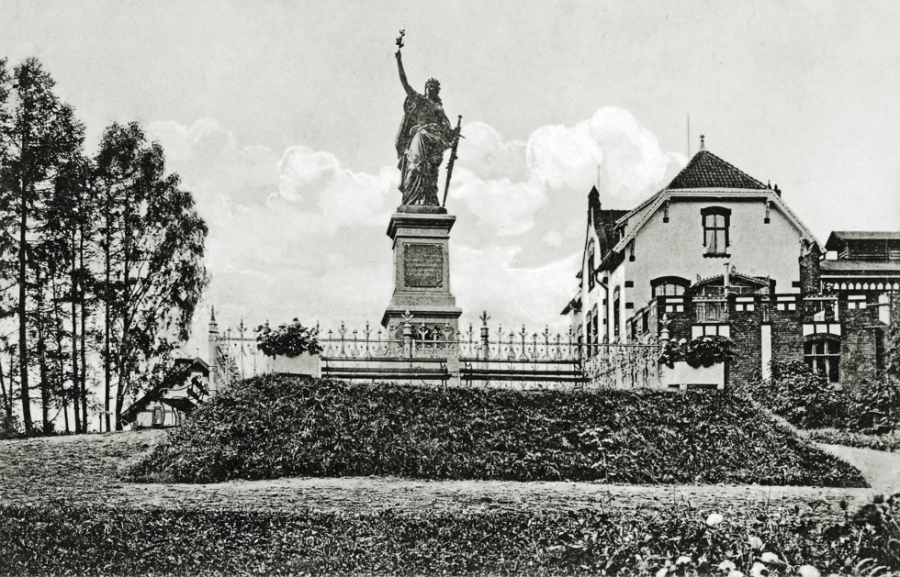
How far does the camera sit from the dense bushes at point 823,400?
21.1 metres

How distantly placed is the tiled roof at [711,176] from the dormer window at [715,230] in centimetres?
95

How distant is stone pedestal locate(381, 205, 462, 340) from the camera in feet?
72.5

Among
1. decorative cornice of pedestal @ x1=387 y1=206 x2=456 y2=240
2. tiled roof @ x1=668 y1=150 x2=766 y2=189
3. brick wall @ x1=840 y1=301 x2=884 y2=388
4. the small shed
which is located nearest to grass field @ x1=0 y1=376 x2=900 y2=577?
the small shed

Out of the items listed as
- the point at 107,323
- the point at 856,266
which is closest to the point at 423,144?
the point at 107,323

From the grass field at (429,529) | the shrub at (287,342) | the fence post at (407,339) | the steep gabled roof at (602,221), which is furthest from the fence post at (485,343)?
the steep gabled roof at (602,221)

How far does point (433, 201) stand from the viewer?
23250mm

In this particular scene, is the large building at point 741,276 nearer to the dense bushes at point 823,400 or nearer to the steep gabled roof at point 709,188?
the steep gabled roof at point 709,188

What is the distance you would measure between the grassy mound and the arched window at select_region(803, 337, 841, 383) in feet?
40.6

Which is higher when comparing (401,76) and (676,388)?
(401,76)

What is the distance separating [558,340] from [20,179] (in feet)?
41.8

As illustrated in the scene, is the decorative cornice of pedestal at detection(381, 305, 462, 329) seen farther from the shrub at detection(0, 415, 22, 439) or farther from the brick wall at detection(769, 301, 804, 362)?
the brick wall at detection(769, 301, 804, 362)

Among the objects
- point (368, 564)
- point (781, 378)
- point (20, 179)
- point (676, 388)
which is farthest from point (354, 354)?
point (781, 378)

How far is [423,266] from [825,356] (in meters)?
12.9

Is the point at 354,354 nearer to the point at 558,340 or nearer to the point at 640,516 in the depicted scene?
the point at 558,340
